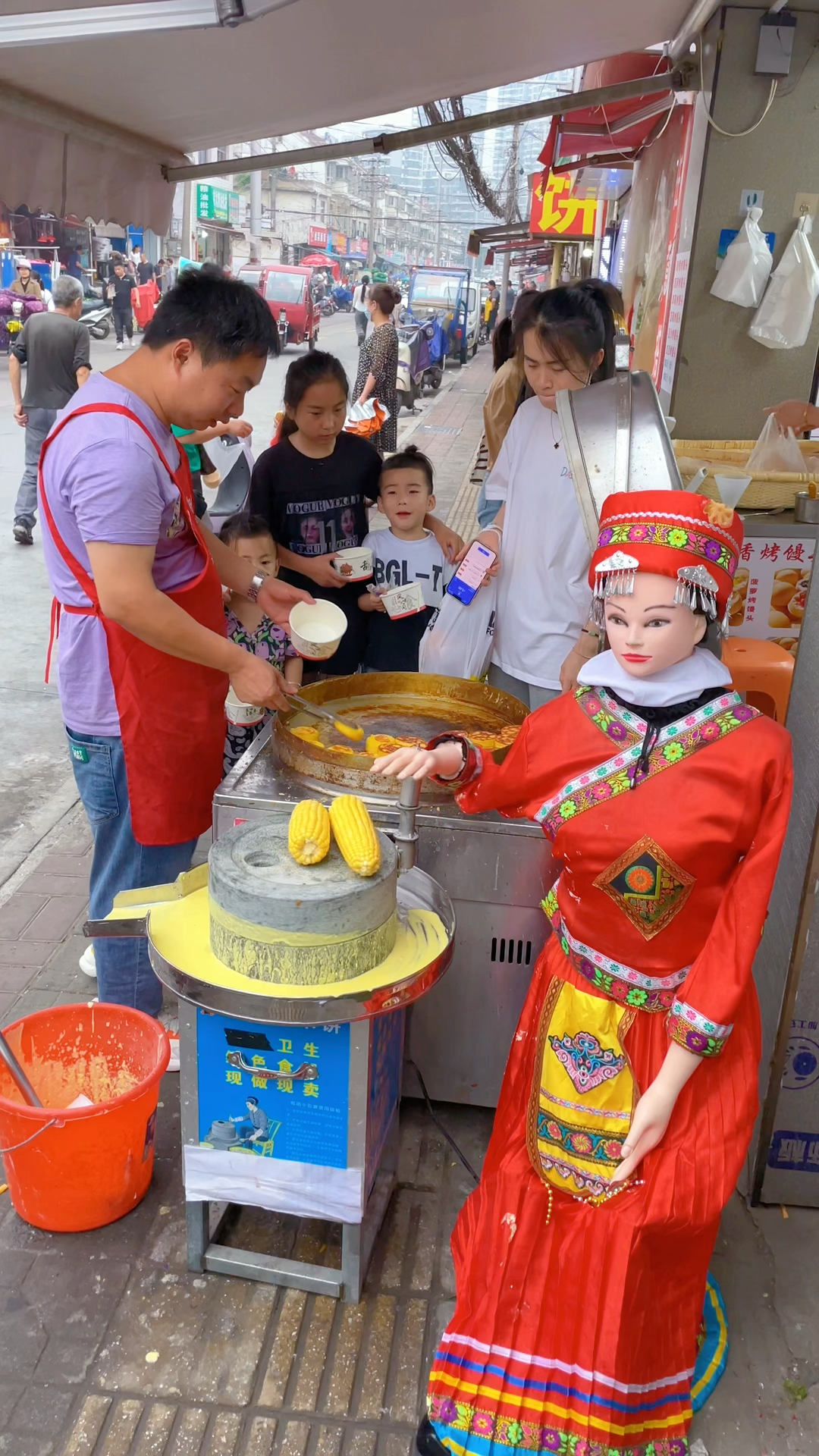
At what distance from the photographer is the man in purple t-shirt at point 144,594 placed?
238cm

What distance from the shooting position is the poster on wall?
348cm

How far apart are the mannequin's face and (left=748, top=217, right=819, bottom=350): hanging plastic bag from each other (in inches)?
137

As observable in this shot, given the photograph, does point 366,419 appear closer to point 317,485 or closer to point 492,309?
point 317,485

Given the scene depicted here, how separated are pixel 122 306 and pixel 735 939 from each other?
93.6 feet

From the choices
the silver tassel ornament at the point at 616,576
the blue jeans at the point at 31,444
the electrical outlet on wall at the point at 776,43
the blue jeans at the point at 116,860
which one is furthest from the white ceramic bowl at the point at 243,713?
the blue jeans at the point at 31,444

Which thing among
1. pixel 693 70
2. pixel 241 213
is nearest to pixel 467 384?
pixel 693 70

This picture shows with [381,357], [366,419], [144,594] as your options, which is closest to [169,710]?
[144,594]

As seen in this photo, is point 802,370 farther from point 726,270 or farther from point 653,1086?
point 653,1086

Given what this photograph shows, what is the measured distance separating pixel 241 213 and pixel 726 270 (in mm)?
70009

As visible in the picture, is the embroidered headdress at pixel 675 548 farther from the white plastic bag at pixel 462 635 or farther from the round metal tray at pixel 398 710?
the white plastic bag at pixel 462 635

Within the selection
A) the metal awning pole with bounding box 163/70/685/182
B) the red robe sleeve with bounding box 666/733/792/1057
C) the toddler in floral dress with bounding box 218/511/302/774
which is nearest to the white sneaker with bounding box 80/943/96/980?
the toddler in floral dress with bounding box 218/511/302/774

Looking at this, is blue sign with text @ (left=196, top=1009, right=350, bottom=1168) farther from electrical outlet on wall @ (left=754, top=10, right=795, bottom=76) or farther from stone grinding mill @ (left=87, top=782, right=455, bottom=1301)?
electrical outlet on wall @ (left=754, top=10, right=795, bottom=76)

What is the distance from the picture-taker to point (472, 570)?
10.4ft

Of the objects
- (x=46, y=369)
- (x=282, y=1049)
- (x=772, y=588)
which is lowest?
(x=282, y=1049)
